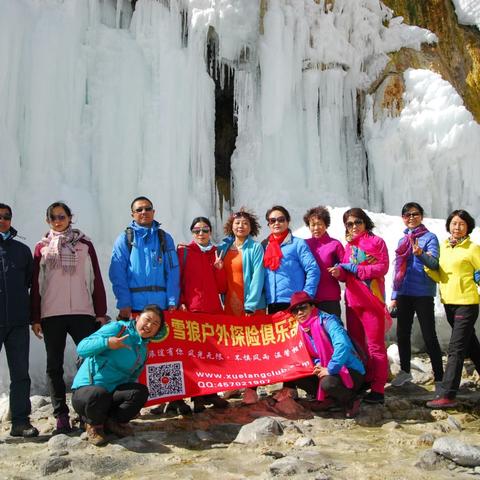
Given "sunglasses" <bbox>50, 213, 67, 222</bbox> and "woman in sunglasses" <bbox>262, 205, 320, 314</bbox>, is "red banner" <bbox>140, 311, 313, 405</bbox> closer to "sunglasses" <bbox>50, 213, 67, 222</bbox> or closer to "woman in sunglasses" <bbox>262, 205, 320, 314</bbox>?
"woman in sunglasses" <bbox>262, 205, 320, 314</bbox>

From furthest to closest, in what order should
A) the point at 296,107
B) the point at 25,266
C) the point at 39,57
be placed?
the point at 296,107 → the point at 39,57 → the point at 25,266

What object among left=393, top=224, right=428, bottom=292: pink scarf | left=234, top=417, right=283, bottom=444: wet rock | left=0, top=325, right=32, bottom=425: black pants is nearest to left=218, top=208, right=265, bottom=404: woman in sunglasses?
left=234, top=417, right=283, bottom=444: wet rock

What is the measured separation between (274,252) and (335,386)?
1251mm

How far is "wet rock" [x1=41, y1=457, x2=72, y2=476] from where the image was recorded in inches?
130

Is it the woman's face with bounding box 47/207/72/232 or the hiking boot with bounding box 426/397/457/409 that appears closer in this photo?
the woman's face with bounding box 47/207/72/232

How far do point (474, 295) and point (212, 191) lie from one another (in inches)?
217

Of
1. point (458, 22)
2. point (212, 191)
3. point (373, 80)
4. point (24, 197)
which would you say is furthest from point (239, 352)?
point (458, 22)

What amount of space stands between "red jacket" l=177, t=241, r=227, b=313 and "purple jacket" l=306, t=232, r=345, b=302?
3.00 feet

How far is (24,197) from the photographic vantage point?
23.3 feet

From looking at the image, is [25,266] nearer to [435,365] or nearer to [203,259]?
[203,259]

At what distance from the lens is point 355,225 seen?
485 cm

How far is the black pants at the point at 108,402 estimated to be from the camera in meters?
3.74

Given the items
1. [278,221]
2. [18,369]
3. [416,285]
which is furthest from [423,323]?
[18,369]

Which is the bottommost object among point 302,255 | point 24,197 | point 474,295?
point 474,295
